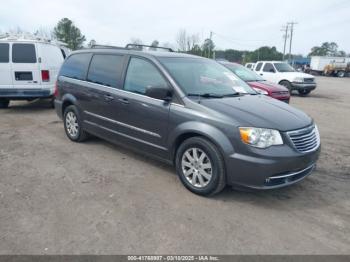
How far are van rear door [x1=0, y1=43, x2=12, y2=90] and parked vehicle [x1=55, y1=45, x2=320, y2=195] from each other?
4.17 m

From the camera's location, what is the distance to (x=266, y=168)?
3.40 m

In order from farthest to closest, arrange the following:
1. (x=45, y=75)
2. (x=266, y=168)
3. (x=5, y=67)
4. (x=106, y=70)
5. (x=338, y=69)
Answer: (x=338, y=69), (x=45, y=75), (x=5, y=67), (x=106, y=70), (x=266, y=168)

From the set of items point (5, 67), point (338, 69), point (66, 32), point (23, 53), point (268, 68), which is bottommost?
point (5, 67)

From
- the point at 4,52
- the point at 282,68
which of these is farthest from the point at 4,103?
the point at 282,68

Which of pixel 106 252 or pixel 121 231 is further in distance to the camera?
pixel 121 231

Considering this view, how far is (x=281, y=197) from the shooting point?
394 centimetres

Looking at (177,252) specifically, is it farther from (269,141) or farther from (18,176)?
(18,176)

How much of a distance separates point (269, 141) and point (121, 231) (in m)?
1.91

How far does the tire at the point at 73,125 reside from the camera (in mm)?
5820

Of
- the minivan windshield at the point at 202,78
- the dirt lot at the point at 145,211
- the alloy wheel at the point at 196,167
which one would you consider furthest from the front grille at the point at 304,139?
the minivan windshield at the point at 202,78

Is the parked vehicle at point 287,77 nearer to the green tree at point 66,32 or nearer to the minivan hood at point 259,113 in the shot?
the minivan hood at point 259,113

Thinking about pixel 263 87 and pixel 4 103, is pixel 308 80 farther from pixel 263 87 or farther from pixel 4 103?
pixel 4 103

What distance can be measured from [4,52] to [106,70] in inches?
204

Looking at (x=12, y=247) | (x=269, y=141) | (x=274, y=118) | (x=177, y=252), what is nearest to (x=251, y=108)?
(x=274, y=118)
